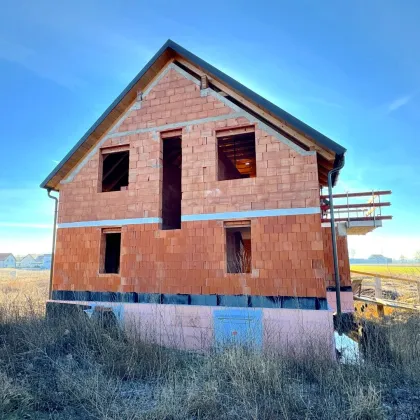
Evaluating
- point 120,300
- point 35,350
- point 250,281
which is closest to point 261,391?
point 250,281

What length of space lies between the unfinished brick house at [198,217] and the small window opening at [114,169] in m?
0.16

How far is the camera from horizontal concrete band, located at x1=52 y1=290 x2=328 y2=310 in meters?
7.46

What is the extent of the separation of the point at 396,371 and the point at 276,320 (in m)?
2.68

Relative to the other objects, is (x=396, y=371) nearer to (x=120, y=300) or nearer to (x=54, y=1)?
(x=120, y=300)

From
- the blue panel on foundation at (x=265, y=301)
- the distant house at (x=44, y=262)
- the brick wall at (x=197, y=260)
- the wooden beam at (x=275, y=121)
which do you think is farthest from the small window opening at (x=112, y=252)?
A: the distant house at (x=44, y=262)

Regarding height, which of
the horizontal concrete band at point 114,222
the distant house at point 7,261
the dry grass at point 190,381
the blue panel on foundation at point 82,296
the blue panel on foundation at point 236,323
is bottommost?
the dry grass at point 190,381

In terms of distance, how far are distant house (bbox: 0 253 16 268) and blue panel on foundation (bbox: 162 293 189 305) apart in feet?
291

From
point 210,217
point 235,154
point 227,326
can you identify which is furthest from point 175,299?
point 235,154

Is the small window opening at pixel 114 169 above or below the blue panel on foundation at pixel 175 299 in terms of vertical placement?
above

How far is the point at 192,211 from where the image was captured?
8.84 m

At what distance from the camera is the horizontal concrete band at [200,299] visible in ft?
24.5

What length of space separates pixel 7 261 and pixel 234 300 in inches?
3665

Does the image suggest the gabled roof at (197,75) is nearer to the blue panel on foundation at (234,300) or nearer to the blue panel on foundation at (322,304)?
the blue panel on foundation at (322,304)

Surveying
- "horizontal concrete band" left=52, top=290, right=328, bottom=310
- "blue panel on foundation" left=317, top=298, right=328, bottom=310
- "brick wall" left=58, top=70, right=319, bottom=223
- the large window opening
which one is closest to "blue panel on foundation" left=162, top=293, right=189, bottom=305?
"horizontal concrete band" left=52, top=290, right=328, bottom=310
